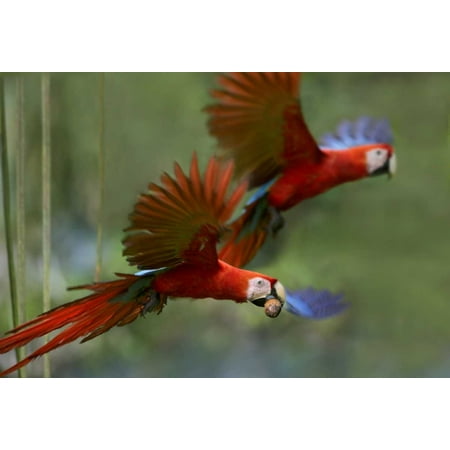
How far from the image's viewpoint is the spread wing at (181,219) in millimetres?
1464

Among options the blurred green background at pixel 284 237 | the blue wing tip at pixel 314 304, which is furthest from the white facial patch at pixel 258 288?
the blurred green background at pixel 284 237

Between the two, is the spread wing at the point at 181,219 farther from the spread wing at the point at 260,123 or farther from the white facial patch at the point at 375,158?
the white facial patch at the point at 375,158

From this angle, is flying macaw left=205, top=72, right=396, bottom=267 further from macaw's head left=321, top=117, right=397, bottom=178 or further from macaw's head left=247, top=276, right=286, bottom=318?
macaw's head left=247, top=276, right=286, bottom=318

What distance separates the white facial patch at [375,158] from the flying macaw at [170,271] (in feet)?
0.82

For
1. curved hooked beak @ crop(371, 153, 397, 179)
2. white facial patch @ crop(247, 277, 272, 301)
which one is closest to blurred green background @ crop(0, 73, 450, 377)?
curved hooked beak @ crop(371, 153, 397, 179)

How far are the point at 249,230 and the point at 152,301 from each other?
9.2 inches

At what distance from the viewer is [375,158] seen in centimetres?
171

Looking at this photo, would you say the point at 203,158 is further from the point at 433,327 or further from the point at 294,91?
the point at 433,327

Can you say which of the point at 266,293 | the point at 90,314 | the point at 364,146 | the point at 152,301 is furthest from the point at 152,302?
the point at 364,146

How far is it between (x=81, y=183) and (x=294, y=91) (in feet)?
1.79

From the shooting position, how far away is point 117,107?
6.22 feet

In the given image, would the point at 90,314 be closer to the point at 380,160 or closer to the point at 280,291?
the point at 280,291
